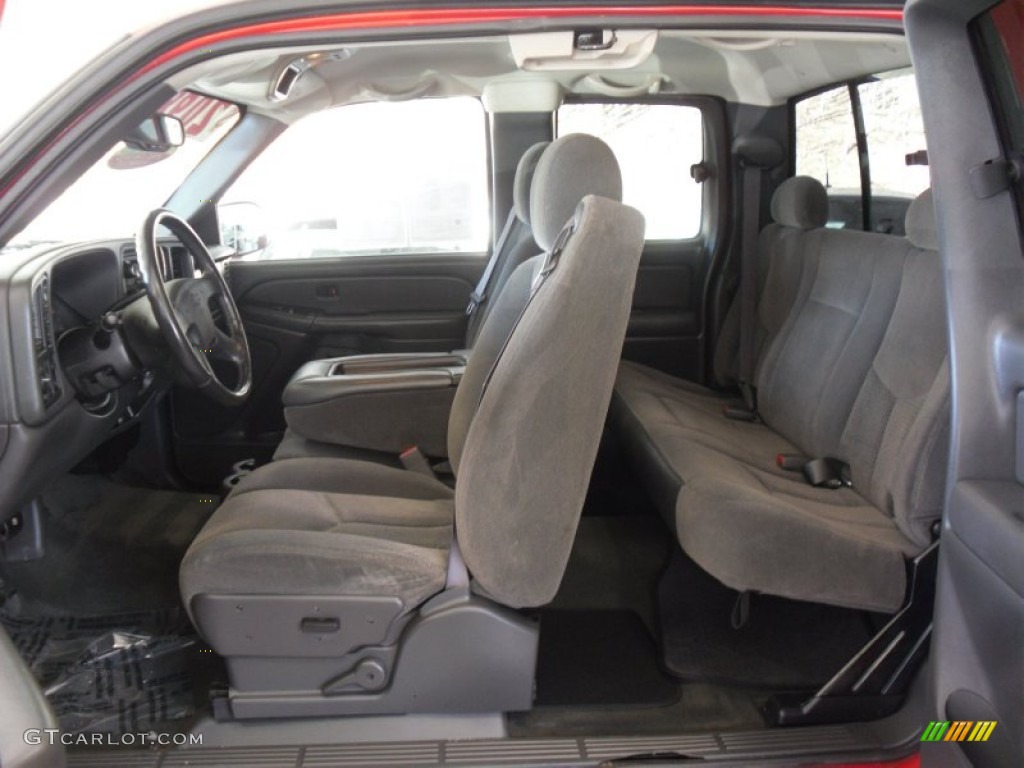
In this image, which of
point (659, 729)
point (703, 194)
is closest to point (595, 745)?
point (659, 729)

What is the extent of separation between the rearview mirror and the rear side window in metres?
1.70

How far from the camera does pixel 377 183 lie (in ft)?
10.9

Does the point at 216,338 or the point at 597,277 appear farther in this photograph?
the point at 216,338

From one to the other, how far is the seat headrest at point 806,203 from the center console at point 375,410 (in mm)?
1201

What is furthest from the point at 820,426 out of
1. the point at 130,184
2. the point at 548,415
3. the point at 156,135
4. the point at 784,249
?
the point at 130,184

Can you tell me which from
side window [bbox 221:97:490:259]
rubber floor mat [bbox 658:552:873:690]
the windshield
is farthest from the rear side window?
the windshield

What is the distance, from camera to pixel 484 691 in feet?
5.10

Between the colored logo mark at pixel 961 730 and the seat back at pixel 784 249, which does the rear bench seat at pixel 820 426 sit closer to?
the seat back at pixel 784 249

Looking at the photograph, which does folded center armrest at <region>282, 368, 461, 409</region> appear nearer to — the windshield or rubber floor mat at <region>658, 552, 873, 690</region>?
the windshield

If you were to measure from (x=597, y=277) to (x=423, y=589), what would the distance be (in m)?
0.62

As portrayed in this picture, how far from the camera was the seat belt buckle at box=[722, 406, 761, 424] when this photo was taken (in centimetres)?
263

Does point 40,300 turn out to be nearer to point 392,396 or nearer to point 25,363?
point 25,363

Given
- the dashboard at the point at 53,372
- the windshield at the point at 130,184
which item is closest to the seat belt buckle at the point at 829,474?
the dashboard at the point at 53,372

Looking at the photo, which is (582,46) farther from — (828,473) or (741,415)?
(741,415)
